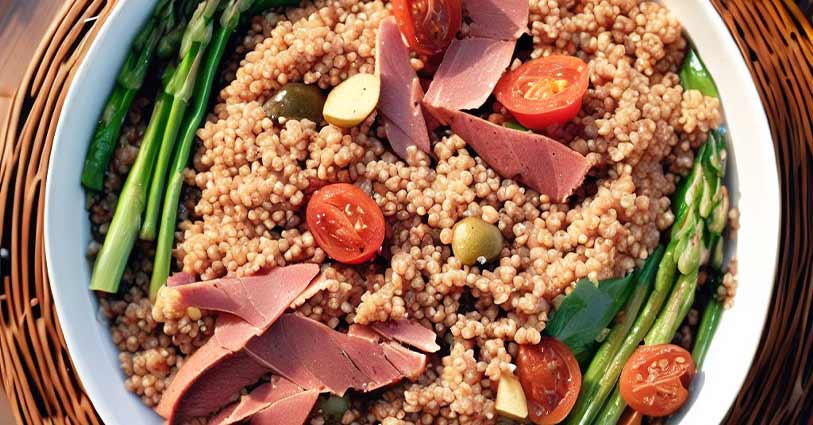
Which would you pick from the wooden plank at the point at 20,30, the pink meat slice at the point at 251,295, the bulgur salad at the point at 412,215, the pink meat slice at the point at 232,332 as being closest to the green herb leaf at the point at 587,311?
the bulgur salad at the point at 412,215

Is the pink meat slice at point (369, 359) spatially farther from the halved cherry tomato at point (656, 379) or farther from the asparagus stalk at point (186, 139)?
the halved cherry tomato at point (656, 379)

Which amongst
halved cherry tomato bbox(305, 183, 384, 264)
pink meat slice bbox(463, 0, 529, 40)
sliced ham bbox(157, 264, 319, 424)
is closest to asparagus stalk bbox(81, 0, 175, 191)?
sliced ham bbox(157, 264, 319, 424)

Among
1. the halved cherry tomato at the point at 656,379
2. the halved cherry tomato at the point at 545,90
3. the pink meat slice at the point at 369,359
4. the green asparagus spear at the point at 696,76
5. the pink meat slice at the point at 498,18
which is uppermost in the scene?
the pink meat slice at the point at 498,18

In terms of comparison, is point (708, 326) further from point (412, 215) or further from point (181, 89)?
point (181, 89)

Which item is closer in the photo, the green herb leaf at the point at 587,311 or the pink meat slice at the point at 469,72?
the green herb leaf at the point at 587,311

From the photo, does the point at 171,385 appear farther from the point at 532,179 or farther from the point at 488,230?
the point at 532,179

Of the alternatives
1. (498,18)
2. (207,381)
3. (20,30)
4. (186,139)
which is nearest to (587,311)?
A: (498,18)
